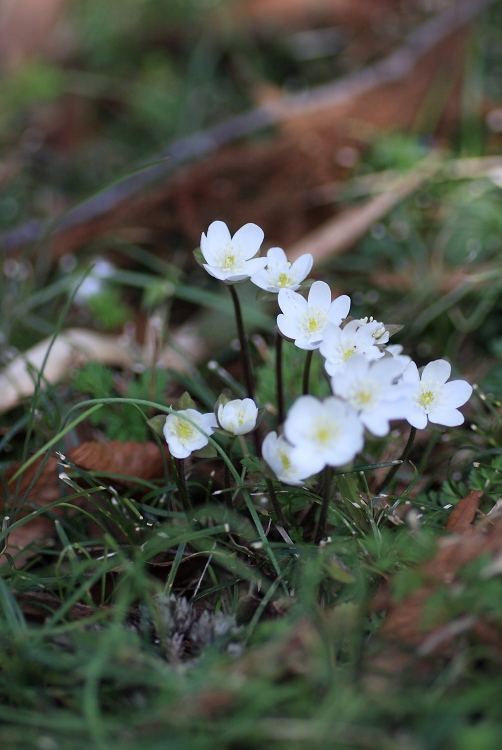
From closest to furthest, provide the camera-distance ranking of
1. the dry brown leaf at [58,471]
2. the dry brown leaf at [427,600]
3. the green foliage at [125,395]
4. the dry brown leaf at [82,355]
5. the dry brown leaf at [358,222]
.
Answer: the dry brown leaf at [427,600] → the dry brown leaf at [58,471] → the green foliage at [125,395] → the dry brown leaf at [82,355] → the dry brown leaf at [358,222]

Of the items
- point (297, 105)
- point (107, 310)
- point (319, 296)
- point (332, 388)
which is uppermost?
point (297, 105)

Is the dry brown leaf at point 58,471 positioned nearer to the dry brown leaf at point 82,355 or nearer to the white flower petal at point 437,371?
the dry brown leaf at point 82,355

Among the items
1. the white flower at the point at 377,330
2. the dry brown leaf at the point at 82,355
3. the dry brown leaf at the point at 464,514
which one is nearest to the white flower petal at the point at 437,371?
the white flower at the point at 377,330

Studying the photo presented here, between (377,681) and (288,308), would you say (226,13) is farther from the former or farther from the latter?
(377,681)

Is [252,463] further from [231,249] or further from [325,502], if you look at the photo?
[231,249]

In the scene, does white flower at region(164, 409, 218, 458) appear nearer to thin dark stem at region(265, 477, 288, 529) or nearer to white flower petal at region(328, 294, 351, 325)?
thin dark stem at region(265, 477, 288, 529)

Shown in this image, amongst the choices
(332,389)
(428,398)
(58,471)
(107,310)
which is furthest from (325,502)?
(107,310)
